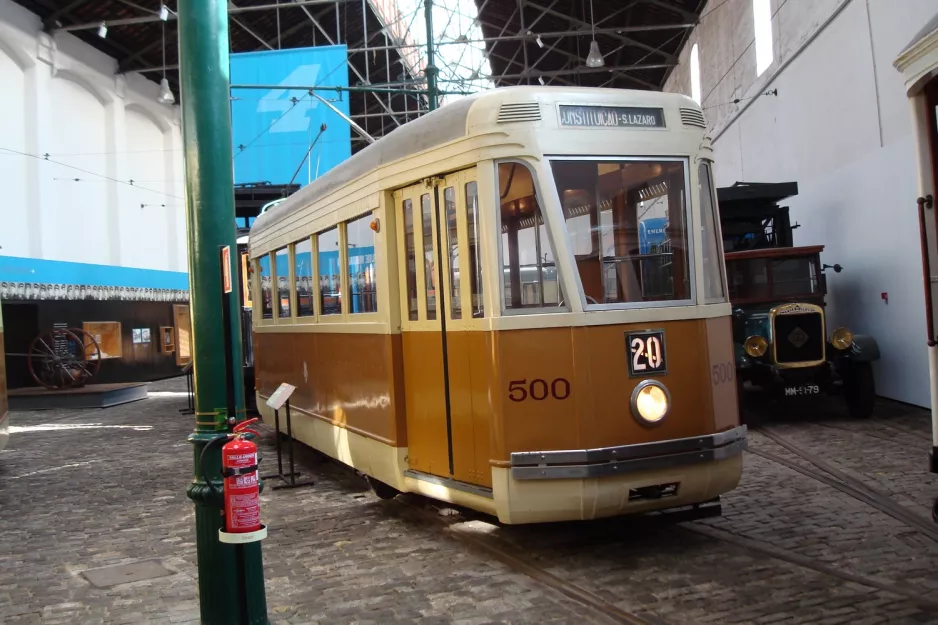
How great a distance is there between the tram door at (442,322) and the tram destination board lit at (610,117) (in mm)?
685

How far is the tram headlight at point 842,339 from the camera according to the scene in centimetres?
1070

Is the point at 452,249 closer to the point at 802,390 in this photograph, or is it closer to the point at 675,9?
the point at 802,390

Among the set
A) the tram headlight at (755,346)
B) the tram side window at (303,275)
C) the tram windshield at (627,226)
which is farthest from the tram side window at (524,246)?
the tram headlight at (755,346)

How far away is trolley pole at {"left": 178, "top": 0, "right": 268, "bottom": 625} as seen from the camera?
4062mm

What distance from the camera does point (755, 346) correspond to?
34.6 ft

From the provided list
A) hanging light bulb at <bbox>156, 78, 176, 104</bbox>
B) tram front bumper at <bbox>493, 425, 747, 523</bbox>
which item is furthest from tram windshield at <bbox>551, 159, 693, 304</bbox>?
hanging light bulb at <bbox>156, 78, 176, 104</bbox>

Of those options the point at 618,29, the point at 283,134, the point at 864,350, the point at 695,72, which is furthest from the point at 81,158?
the point at 864,350

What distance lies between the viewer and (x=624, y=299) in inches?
203

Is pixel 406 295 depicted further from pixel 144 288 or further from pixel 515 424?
pixel 144 288

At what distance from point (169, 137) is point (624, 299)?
2780cm

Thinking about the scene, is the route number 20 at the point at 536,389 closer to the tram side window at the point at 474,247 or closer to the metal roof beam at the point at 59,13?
the tram side window at the point at 474,247

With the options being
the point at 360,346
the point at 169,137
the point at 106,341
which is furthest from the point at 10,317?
the point at 360,346

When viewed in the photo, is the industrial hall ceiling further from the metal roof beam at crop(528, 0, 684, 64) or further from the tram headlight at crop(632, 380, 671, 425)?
the tram headlight at crop(632, 380, 671, 425)

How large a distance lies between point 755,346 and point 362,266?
587 centimetres
